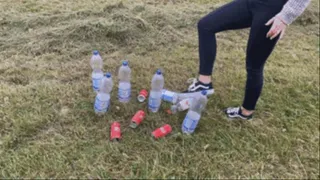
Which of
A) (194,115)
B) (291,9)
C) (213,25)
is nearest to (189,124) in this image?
(194,115)

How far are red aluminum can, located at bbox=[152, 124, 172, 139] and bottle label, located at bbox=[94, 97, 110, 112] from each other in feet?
1.44

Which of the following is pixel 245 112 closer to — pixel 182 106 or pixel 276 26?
pixel 182 106

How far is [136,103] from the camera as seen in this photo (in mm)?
3014

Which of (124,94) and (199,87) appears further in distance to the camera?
(199,87)

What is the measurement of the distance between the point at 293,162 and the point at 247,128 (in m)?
0.44

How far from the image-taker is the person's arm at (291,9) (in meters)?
2.12

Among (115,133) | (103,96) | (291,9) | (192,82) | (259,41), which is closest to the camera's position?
(291,9)

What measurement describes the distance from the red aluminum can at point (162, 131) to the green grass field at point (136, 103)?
0.05 meters

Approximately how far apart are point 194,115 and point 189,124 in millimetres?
86

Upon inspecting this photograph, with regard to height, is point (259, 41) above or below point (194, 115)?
above

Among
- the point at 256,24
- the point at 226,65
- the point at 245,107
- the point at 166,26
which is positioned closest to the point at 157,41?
the point at 166,26

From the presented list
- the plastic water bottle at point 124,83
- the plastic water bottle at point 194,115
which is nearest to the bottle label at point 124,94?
the plastic water bottle at point 124,83

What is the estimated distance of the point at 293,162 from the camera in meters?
2.60

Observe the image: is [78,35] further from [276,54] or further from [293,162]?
[293,162]
